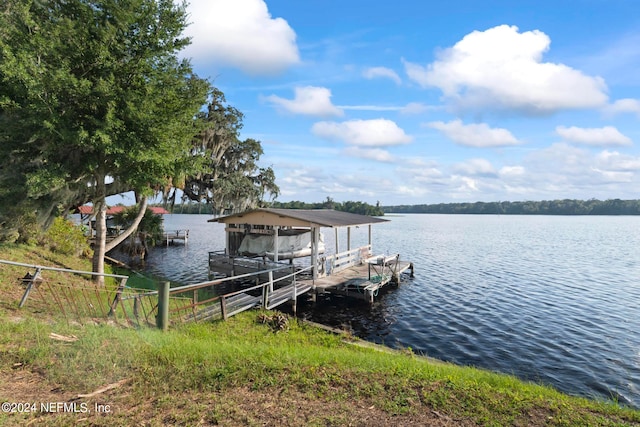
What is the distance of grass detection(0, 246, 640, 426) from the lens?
446 cm

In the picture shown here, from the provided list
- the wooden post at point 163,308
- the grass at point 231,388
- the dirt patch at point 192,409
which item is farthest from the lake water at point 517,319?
the dirt patch at point 192,409

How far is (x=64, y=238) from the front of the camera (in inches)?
788

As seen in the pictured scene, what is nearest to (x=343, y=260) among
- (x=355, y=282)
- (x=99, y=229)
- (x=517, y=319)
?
(x=355, y=282)

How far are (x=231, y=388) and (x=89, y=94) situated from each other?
35.0 feet

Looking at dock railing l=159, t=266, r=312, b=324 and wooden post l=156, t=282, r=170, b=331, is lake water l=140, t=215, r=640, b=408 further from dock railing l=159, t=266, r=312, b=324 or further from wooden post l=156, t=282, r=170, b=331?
wooden post l=156, t=282, r=170, b=331

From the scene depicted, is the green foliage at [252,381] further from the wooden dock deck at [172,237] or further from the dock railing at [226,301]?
the wooden dock deck at [172,237]

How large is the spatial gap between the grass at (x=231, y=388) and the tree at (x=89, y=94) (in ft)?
21.8

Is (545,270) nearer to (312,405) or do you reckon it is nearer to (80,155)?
(312,405)

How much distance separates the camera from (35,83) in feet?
32.1

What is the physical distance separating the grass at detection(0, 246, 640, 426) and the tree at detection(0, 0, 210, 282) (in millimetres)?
6637

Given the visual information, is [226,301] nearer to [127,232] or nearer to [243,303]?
[243,303]

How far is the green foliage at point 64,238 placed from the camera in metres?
19.1

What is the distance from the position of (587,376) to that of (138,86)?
1730 centimetres

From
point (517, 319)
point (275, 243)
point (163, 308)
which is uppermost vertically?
point (275, 243)
